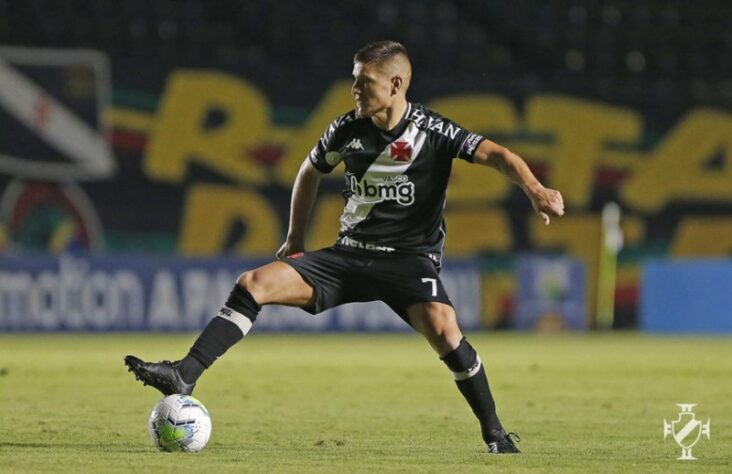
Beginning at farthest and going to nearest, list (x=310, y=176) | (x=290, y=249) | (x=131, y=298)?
(x=131, y=298) < (x=290, y=249) < (x=310, y=176)

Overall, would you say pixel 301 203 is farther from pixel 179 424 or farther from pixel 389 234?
pixel 179 424

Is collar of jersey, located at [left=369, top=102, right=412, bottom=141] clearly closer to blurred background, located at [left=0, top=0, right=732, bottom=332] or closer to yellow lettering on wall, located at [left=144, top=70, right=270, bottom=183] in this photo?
blurred background, located at [left=0, top=0, right=732, bottom=332]

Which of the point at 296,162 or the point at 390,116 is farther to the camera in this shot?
the point at 296,162

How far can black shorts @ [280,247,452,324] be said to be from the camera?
308 inches

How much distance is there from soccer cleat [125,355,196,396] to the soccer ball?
43mm

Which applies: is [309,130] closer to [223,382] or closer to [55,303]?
[55,303]

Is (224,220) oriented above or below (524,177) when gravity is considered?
above

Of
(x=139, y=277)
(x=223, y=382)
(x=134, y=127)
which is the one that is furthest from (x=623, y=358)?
(x=134, y=127)

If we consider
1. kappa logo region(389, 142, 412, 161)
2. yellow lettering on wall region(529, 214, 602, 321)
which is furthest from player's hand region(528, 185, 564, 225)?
yellow lettering on wall region(529, 214, 602, 321)

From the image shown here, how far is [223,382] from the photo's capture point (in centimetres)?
1274

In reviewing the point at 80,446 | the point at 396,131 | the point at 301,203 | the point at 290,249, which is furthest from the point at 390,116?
the point at 80,446

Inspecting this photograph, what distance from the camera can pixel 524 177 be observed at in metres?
7.35

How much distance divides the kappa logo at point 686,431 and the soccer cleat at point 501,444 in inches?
32.9

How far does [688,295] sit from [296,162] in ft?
18.8
